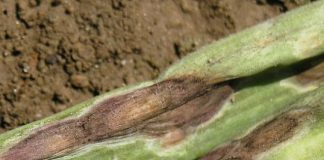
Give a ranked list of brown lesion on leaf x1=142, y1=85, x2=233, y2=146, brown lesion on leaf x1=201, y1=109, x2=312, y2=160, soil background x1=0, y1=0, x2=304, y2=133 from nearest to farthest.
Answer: brown lesion on leaf x1=201, y1=109, x2=312, y2=160 < brown lesion on leaf x1=142, y1=85, x2=233, y2=146 < soil background x1=0, y1=0, x2=304, y2=133

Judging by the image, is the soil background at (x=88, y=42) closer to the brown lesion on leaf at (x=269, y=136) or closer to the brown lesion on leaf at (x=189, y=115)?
the brown lesion on leaf at (x=189, y=115)

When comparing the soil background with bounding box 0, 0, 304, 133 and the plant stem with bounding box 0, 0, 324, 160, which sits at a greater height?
the soil background with bounding box 0, 0, 304, 133

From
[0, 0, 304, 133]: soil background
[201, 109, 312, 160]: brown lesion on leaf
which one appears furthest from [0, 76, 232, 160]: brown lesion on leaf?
[0, 0, 304, 133]: soil background

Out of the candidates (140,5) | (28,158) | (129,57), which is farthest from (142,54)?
(28,158)

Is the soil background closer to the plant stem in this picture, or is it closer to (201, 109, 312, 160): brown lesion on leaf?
the plant stem

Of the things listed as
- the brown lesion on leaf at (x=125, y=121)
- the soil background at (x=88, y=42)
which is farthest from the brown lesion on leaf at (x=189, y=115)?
the soil background at (x=88, y=42)

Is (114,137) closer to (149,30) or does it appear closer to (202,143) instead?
(202,143)
